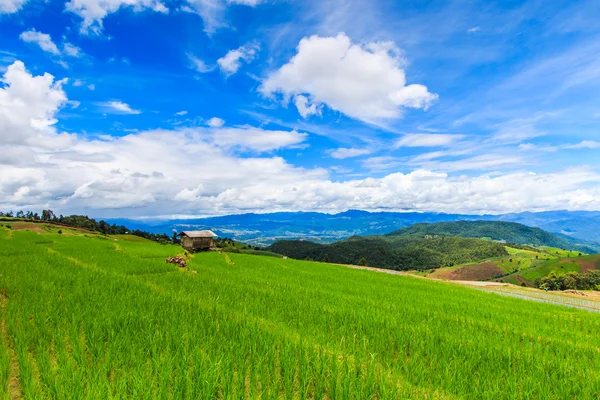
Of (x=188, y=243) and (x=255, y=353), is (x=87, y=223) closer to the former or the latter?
(x=188, y=243)

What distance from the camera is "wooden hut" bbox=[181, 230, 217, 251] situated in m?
41.9

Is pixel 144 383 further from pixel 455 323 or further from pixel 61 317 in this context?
pixel 455 323

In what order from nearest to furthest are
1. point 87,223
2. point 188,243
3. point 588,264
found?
point 188,243
point 87,223
point 588,264

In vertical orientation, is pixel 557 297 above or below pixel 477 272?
above

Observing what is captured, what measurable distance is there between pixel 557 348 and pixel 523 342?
66 cm

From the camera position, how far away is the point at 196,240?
42.2 m

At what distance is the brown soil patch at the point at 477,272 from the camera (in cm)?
14375

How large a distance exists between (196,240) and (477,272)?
509ft

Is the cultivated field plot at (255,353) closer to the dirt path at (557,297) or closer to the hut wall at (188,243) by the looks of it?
the dirt path at (557,297)

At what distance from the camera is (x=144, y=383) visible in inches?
139

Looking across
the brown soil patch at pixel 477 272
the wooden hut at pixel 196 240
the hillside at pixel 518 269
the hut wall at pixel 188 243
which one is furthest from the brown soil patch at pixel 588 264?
the hut wall at pixel 188 243

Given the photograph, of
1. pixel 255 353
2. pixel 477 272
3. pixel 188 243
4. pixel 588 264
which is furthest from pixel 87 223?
pixel 588 264

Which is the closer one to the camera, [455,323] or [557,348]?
[557,348]

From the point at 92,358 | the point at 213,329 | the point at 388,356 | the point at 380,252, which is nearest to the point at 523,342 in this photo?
the point at 388,356
